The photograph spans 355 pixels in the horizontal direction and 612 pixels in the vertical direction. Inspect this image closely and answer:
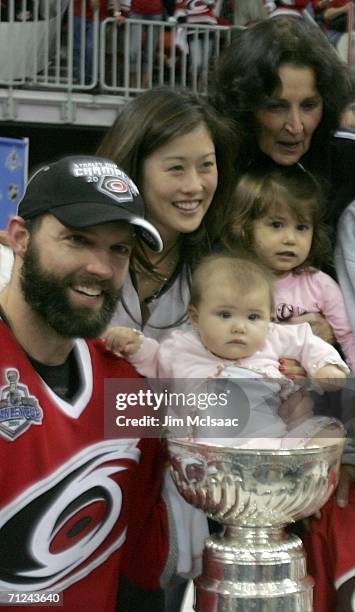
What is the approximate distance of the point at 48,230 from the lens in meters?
1.66

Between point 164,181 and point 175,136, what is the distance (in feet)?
0.26

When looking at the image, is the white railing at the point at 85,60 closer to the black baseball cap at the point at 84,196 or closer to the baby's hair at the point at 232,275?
the baby's hair at the point at 232,275

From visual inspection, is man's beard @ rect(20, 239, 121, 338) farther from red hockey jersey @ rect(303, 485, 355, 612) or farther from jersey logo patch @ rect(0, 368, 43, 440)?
red hockey jersey @ rect(303, 485, 355, 612)

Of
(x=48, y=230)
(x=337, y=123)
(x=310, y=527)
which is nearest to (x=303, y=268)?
(x=337, y=123)

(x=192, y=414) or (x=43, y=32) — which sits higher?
(x=43, y=32)

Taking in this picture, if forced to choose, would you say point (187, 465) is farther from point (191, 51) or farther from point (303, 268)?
point (191, 51)

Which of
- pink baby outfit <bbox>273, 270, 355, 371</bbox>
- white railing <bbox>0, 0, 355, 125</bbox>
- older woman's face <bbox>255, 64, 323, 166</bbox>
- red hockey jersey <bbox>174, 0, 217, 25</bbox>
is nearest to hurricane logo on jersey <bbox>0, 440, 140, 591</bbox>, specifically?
pink baby outfit <bbox>273, 270, 355, 371</bbox>

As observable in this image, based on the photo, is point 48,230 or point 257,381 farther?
point 257,381

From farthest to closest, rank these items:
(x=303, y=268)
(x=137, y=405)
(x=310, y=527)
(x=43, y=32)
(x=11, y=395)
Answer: (x=43, y=32) → (x=303, y=268) → (x=310, y=527) → (x=137, y=405) → (x=11, y=395)

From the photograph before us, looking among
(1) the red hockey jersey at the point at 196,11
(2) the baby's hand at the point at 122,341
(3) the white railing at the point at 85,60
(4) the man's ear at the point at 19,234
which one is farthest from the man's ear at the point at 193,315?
(1) the red hockey jersey at the point at 196,11

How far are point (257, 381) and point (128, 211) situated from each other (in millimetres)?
348

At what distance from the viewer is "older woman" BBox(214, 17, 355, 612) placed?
7.25 feet

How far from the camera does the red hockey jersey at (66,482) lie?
1.65m

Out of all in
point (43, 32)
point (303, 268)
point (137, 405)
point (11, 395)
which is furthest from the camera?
point (43, 32)
